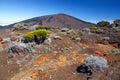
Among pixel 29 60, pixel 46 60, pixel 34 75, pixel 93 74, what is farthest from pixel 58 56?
pixel 93 74

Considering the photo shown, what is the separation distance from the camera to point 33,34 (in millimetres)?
17688

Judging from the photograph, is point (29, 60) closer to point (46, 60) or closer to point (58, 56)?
point (46, 60)

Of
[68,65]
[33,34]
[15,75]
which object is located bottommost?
[15,75]

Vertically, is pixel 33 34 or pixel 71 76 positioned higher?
pixel 33 34

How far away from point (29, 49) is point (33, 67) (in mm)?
3022

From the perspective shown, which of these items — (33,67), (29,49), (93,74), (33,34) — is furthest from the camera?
(33,34)

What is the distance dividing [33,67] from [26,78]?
1669mm

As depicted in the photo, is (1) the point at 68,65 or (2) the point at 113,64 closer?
(2) the point at 113,64

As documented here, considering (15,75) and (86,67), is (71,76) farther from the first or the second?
(15,75)

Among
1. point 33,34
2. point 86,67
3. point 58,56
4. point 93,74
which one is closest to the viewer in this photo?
point 93,74

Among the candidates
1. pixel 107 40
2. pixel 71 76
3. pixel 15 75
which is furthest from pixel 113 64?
pixel 107 40

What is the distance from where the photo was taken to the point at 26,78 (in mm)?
10578

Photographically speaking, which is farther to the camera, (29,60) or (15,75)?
(29,60)

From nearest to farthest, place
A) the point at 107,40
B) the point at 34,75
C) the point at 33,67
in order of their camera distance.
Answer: the point at 34,75 → the point at 33,67 → the point at 107,40
